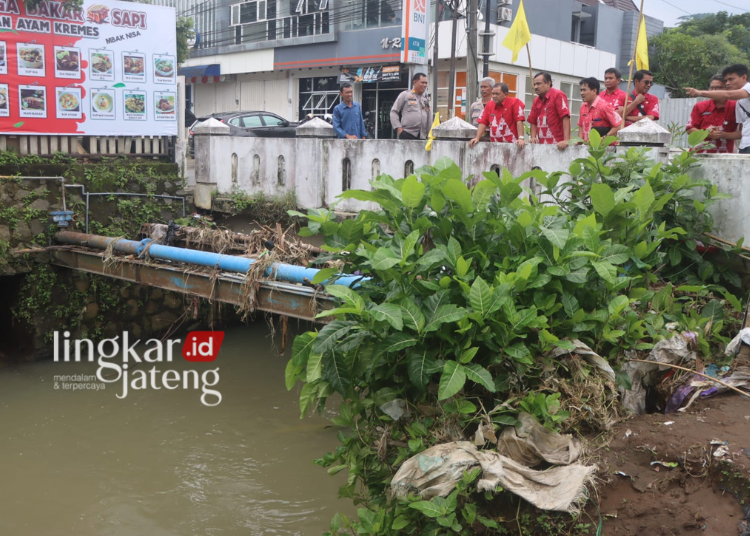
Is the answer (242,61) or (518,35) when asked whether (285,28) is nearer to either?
(242,61)

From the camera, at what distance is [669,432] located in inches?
143

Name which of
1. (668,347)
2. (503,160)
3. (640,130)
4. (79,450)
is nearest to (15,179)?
(79,450)

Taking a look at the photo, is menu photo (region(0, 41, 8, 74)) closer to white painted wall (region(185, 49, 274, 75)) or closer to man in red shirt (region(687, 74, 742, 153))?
man in red shirt (region(687, 74, 742, 153))

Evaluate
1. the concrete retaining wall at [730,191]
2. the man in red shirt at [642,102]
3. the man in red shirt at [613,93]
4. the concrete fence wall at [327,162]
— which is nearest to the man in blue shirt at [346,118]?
the concrete fence wall at [327,162]

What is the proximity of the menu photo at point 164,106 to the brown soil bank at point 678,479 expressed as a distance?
8.92 metres

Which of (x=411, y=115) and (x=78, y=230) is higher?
(x=411, y=115)

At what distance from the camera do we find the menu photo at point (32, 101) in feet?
31.0

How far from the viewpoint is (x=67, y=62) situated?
9.73m

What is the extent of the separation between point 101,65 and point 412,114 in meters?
4.48

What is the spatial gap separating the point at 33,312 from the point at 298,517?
206 inches

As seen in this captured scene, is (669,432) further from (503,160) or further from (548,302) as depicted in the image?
(503,160)

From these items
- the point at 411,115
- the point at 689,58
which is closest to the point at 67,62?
the point at 411,115

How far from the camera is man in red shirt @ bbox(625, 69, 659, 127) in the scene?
816 centimetres

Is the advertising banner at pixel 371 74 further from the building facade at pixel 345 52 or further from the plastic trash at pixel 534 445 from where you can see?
the plastic trash at pixel 534 445
